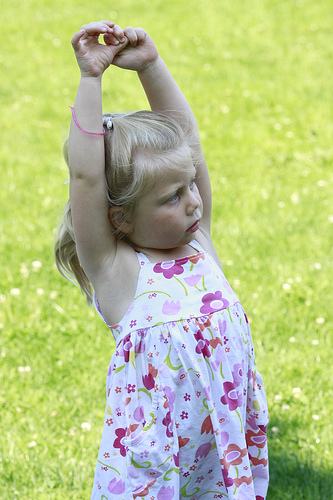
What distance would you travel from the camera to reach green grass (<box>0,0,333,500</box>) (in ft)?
10.1

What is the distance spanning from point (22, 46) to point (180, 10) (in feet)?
8.02

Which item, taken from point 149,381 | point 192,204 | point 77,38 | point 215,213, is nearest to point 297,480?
point 149,381

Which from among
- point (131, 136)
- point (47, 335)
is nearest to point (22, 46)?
point (47, 335)

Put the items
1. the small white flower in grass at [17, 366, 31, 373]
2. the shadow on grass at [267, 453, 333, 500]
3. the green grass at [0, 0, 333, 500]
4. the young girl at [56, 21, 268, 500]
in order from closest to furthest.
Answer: the young girl at [56, 21, 268, 500], the shadow on grass at [267, 453, 333, 500], the green grass at [0, 0, 333, 500], the small white flower in grass at [17, 366, 31, 373]

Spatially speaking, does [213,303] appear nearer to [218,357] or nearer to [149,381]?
[218,357]

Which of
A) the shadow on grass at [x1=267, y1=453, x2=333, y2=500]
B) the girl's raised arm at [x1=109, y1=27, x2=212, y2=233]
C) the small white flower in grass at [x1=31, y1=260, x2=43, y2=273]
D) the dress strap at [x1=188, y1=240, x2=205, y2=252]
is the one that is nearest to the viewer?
the girl's raised arm at [x1=109, y1=27, x2=212, y2=233]

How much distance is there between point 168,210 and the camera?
199cm

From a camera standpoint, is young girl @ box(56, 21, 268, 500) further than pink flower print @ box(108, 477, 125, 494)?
No

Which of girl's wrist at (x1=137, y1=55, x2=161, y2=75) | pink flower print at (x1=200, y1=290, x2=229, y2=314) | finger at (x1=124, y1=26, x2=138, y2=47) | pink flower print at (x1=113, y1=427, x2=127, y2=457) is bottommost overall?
pink flower print at (x1=113, y1=427, x2=127, y2=457)

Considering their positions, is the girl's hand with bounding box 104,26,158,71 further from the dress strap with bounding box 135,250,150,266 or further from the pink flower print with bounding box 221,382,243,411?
the pink flower print with bounding box 221,382,243,411

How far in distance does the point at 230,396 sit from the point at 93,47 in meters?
1.15

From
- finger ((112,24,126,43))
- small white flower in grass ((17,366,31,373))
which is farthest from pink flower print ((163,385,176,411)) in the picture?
small white flower in grass ((17,366,31,373))

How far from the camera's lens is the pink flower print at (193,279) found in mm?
2068

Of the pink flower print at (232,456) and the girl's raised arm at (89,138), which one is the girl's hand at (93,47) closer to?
the girl's raised arm at (89,138)
